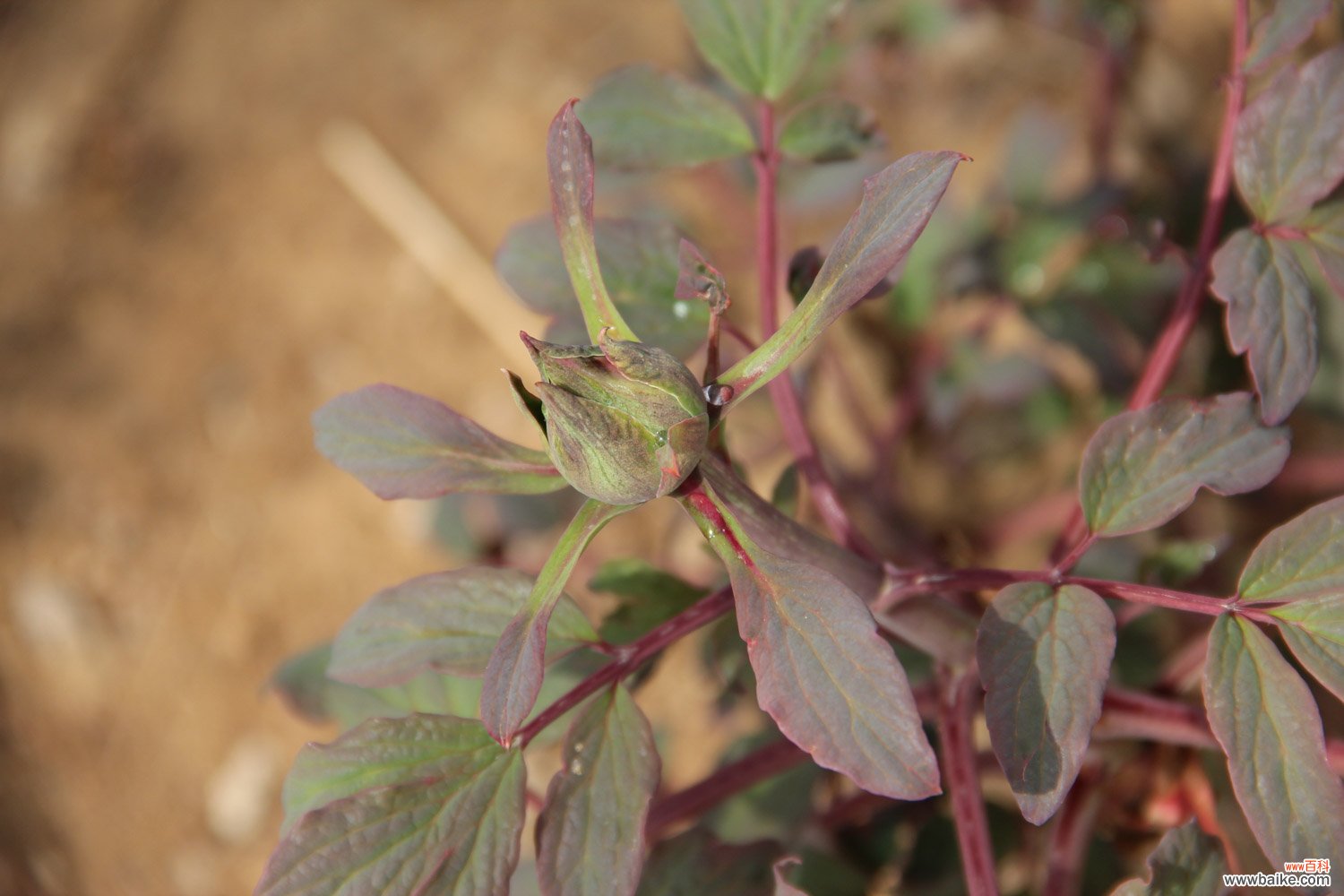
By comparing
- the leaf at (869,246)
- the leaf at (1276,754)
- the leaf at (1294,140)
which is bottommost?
the leaf at (1276,754)

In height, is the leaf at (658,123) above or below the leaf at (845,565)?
above

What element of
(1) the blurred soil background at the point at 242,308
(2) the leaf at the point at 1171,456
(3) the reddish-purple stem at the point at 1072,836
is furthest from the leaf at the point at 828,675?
(1) the blurred soil background at the point at 242,308

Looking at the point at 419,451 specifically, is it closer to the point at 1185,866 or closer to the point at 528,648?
the point at 528,648

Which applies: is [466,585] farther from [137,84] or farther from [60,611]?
[137,84]

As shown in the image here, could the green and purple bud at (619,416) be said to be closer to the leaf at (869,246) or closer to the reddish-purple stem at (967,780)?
the leaf at (869,246)

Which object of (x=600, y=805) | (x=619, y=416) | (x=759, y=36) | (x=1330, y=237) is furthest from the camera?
(x=759, y=36)

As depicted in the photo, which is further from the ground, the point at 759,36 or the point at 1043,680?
the point at 759,36

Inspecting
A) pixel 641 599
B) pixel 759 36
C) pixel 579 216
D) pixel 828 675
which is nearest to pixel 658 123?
pixel 759 36
